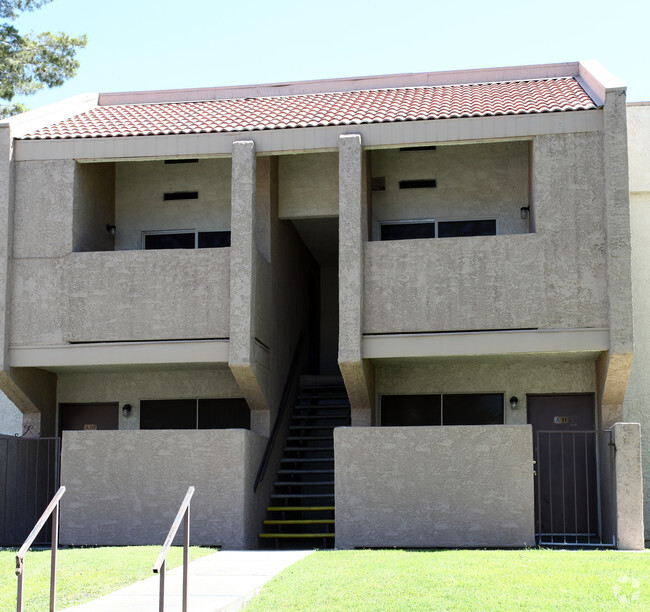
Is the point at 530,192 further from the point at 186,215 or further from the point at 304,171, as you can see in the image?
the point at 186,215

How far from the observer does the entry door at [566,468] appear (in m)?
17.3

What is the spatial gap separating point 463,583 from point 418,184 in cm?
999

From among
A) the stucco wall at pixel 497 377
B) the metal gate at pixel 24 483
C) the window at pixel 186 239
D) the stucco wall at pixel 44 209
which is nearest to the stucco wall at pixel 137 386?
the metal gate at pixel 24 483

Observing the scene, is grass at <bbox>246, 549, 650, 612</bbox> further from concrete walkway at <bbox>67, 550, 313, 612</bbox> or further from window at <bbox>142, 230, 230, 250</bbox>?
window at <bbox>142, 230, 230, 250</bbox>

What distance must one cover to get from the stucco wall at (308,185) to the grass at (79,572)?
678 centimetres

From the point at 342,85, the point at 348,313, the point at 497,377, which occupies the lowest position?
the point at 497,377

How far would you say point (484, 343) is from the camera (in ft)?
54.5

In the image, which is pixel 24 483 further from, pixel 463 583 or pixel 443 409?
pixel 463 583

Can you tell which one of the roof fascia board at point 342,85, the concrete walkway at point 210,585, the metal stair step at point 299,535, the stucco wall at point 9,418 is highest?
the roof fascia board at point 342,85

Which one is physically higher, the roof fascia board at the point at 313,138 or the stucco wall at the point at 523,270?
the roof fascia board at the point at 313,138

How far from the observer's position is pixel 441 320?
16.8m

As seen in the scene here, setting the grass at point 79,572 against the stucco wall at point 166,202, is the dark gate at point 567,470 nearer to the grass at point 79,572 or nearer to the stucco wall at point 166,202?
the grass at point 79,572

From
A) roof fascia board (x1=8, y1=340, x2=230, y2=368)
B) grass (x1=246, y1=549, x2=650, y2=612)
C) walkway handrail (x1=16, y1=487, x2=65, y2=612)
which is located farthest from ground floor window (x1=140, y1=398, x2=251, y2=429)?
walkway handrail (x1=16, y1=487, x2=65, y2=612)

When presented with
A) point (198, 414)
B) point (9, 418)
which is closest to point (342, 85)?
point (198, 414)
